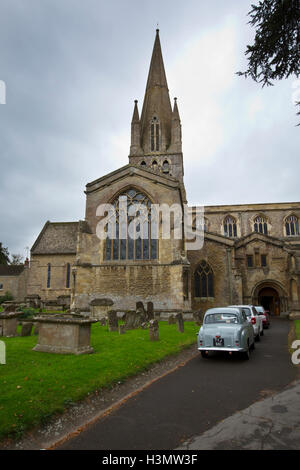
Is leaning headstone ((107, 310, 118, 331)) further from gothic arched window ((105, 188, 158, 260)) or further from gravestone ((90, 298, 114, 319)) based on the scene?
gothic arched window ((105, 188, 158, 260))

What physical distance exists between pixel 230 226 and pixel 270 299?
13.8 m

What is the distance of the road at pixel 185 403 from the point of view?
157 inches

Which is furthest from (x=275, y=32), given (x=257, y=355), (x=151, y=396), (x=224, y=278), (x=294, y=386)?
(x=224, y=278)

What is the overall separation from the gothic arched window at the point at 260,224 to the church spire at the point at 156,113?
1615cm

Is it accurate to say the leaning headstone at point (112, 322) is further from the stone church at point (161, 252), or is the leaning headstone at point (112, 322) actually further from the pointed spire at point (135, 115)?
the pointed spire at point (135, 115)

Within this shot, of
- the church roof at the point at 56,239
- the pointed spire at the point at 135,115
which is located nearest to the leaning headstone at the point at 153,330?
the church roof at the point at 56,239

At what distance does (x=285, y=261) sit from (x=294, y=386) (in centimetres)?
2385

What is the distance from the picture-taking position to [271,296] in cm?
2945

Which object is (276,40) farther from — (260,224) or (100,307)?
(260,224)

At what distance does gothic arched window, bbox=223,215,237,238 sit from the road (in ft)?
108

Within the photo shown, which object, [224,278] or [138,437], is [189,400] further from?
[224,278]

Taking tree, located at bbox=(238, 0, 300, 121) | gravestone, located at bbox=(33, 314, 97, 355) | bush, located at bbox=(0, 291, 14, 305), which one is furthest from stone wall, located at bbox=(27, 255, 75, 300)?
tree, located at bbox=(238, 0, 300, 121)

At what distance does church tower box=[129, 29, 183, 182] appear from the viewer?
39406 millimetres
